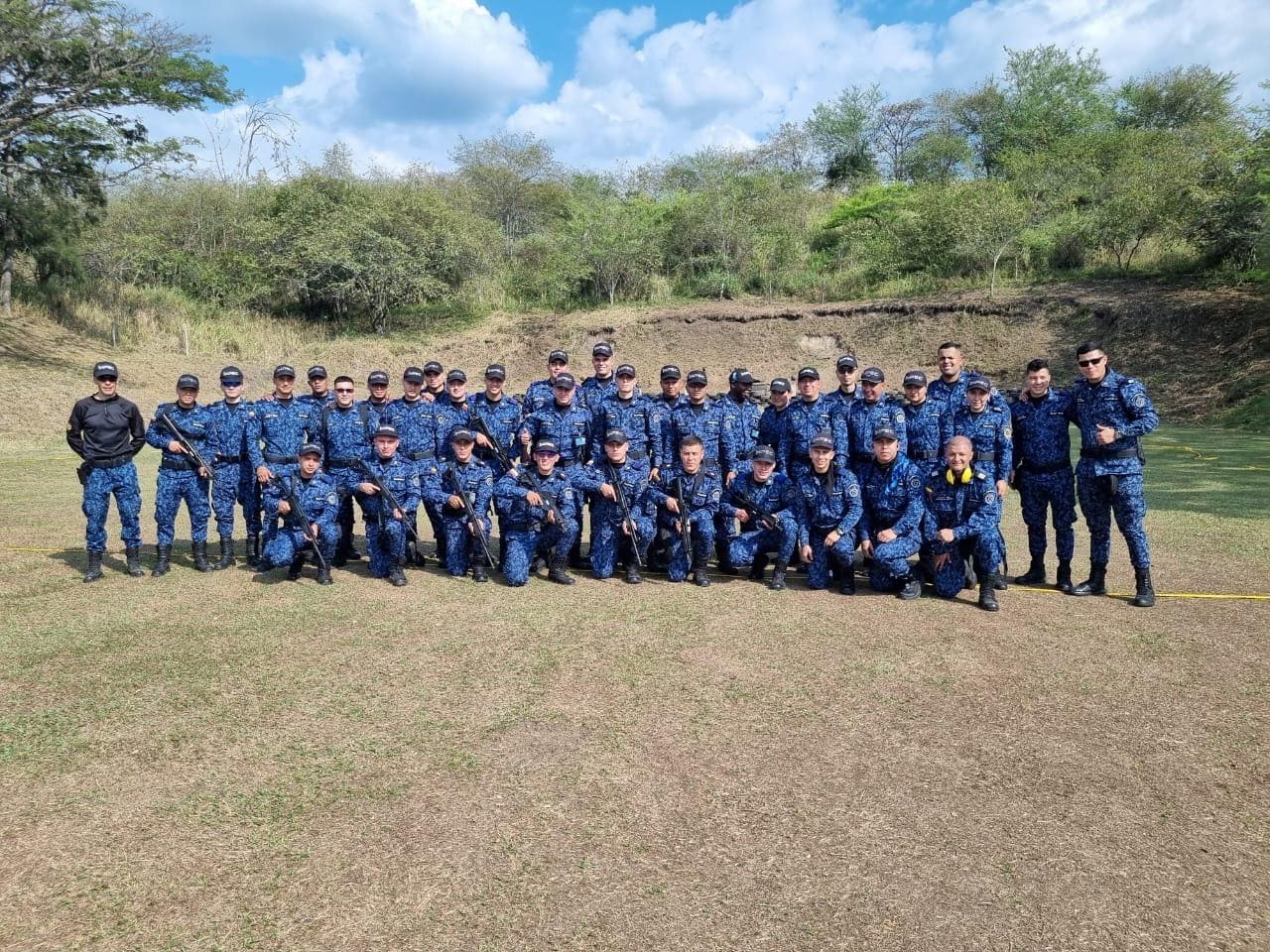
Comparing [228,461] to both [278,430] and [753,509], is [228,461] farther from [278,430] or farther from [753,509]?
[753,509]

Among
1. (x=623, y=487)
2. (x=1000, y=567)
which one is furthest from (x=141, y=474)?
(x=1000, y=567)

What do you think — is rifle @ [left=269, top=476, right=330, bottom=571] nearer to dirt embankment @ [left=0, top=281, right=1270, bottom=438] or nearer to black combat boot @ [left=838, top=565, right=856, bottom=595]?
black combat boot @ [left=838, top=565, right=856, bottom=595]

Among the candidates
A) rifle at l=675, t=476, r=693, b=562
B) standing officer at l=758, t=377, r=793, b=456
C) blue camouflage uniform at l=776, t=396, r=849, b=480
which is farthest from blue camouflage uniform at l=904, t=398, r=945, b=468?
rifle at l=675, t=476, r=693, b=562

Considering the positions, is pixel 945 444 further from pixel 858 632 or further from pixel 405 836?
pixel 405 836

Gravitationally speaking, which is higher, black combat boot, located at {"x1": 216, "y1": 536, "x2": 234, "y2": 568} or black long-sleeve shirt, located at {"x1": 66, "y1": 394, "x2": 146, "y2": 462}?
black long-sleeve shirt, located at {"x1": 66, "y1": 394, "x2": 146, "y2": 462}

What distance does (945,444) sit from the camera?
21.1 ft

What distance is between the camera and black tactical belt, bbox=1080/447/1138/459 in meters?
5.95

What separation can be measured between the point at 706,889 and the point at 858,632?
287 centimetres

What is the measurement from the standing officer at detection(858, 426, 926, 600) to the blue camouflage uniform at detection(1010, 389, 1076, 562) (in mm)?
958

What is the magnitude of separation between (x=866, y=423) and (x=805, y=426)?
532 mm

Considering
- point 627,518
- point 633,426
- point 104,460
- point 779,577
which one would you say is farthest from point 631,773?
point 104,460

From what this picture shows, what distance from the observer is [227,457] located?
7.13 metres

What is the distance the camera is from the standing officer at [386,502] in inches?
260

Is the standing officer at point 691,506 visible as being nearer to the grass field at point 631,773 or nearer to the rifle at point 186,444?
the grass field at point 631,773
